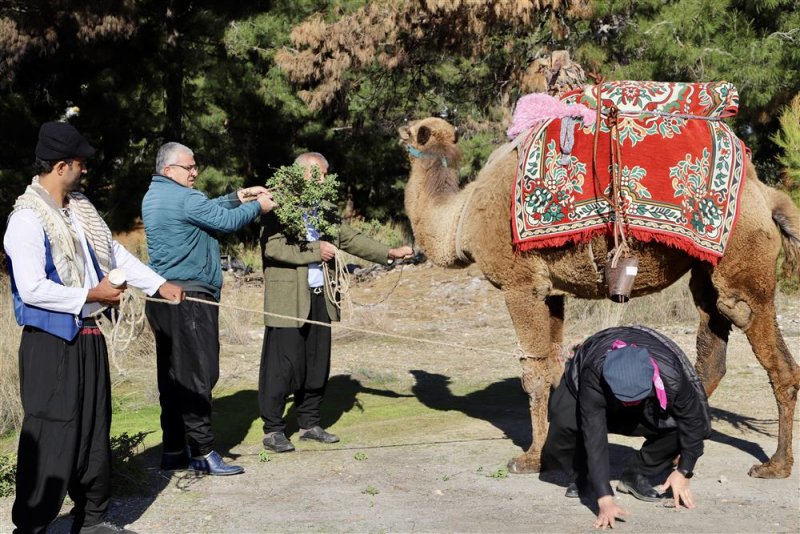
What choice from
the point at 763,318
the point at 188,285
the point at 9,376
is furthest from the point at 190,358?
the point at 763,318

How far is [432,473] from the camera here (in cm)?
683

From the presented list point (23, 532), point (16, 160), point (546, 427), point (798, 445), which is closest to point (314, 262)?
point (546, 427)

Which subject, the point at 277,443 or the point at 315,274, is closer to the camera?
the point at 277,443

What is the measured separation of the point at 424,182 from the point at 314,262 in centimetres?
104

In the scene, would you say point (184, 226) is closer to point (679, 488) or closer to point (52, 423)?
point (52, 423)

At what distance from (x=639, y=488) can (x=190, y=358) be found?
3.01m

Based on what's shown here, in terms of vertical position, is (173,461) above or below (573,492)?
below

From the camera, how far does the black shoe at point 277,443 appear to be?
7.54 meters

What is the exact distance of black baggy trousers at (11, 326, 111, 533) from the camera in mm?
5105

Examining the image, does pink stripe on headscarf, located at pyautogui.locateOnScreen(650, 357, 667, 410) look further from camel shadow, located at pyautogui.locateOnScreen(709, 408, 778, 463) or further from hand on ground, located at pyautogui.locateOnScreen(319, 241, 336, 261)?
hand on ground, located at pyautogui.locateOnScreen(319, 241, 336, 261)

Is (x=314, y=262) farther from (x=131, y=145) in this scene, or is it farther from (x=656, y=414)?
(x=131, y=145)

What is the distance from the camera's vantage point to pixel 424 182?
7.82m

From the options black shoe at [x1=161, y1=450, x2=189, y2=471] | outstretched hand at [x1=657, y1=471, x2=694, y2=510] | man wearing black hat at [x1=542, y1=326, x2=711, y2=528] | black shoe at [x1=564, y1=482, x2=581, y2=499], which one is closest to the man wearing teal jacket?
black shoe at [x1=161, y1=450, x2=189, y2=471]

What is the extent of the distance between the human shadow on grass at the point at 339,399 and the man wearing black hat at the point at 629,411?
9.94 feet
